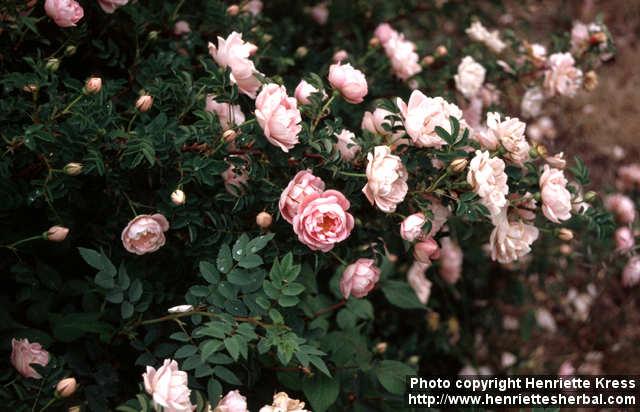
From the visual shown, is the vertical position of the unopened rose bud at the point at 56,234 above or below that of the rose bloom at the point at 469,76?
above

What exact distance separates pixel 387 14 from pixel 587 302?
5.98ft

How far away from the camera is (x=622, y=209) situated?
2477 millimetres

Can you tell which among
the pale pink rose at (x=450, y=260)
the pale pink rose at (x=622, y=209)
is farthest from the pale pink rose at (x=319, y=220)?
the pale pink rose at (x=622, y=209)

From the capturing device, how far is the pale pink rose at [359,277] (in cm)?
143

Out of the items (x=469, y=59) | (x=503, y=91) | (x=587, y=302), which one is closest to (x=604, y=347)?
(x=587, y=302)

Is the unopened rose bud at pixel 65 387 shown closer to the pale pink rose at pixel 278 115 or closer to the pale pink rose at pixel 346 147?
the pale pink rose at pixel 278 115

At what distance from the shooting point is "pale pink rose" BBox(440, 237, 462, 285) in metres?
2.46

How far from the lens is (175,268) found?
1660 mm

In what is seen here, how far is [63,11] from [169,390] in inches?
37.4

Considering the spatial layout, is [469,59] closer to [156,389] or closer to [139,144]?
[139,144]

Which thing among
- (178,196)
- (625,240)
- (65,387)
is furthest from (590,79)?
(65,387)

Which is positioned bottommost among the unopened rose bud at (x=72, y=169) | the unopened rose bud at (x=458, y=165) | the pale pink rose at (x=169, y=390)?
the pale pink rose at (x=169, y=390)

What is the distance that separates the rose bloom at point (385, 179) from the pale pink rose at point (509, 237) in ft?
0.92

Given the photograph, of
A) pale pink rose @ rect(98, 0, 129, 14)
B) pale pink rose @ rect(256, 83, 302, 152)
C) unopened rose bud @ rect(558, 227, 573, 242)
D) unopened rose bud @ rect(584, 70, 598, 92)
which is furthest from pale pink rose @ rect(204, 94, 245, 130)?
unopened rose bud @ rect(584, 70, 598, 92)
